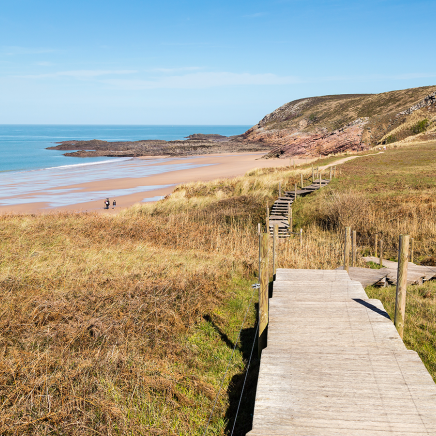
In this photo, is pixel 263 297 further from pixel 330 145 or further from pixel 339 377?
pixel 330 145

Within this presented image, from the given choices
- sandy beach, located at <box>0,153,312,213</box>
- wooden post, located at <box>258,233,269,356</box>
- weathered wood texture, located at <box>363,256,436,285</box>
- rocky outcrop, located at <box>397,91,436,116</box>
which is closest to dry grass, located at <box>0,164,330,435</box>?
wooden post, located at <box>258,233,269,356</box>

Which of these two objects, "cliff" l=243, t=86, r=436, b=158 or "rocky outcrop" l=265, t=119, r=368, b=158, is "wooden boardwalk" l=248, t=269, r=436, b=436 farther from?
"rocky outcrop" l=265, t=119, r=368, b=158

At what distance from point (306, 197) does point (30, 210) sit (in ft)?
66.7

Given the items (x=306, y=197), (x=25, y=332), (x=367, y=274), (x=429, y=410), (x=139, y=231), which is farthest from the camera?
(x=306, y=197)

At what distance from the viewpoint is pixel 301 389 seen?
5008mm

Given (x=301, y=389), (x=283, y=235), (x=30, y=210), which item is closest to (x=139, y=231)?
(x=283, y=235)

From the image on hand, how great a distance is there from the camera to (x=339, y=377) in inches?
207

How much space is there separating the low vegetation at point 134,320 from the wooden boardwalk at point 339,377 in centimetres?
125

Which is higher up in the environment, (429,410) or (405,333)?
(429,410)

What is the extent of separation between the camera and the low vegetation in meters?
5.40

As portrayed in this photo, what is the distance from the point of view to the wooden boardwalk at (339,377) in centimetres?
439

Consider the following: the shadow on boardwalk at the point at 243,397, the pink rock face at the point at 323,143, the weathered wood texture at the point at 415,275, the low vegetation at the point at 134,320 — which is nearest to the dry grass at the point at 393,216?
the low vegetation at the point at 134,320

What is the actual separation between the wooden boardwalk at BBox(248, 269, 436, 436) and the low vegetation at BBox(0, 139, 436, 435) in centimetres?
125

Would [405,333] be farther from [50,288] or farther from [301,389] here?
[50,288]
